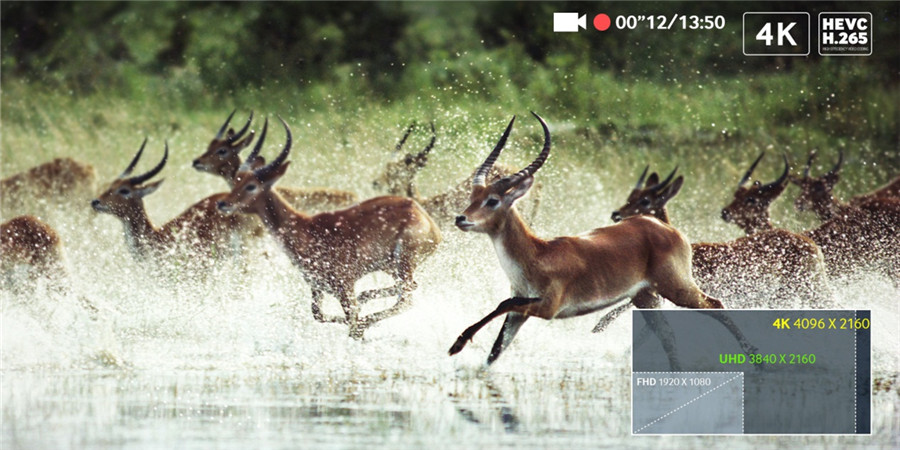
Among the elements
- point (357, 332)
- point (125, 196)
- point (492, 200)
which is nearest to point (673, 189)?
point (357, 332)

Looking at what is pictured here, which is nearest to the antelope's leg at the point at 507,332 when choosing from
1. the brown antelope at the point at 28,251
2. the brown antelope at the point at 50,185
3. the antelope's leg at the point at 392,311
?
the antelope's leg at the point at 392,311

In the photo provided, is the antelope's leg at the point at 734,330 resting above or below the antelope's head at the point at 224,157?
below

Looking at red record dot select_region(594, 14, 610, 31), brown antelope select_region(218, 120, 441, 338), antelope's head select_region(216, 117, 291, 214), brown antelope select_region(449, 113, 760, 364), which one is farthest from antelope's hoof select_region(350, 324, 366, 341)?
red record dot select_region(594, 14, 610, 31)

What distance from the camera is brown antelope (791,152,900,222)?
8.02m

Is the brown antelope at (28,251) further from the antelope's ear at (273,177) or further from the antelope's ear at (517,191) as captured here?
the antelope's ear at (517,191)

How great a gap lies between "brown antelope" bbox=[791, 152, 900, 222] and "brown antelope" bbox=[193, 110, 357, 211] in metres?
2.25

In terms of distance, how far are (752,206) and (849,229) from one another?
1.75 feet

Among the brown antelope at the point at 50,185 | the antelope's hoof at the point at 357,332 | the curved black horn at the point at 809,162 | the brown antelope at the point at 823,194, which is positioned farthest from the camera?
the brown antelope at the point at 50,185

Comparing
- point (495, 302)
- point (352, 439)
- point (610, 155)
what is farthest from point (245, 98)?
point (352, 439)

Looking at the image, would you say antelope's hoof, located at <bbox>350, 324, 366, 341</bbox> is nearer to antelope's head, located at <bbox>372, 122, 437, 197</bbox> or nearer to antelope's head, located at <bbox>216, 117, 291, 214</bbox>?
antelope's head, located at <bbox>216, 117, 291, 214</bbox>

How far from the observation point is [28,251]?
6.59 meters

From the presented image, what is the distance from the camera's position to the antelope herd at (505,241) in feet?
18.2

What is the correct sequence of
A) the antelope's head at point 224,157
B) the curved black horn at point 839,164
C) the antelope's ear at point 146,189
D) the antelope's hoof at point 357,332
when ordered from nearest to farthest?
1. the antelope's hoof at point 357,332
2. the antelope's ear at point 146,189
3. the antelope's head at point 224,157
4. the curved black horn at point 839,164

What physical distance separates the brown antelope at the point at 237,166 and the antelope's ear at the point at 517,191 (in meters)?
1.75
